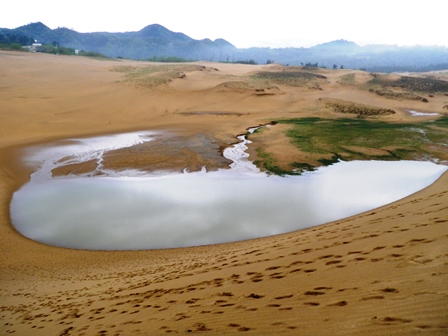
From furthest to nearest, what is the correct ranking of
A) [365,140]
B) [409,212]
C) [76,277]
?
[365,140]
[76,277]
[409,212]

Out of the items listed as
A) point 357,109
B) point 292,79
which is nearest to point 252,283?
point 357,109

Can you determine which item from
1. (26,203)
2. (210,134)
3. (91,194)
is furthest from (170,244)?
(210,134)

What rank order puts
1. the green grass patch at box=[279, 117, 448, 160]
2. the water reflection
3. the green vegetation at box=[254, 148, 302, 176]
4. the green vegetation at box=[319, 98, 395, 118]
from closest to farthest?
the water reflection
the green vegetation at box=[254, 148, 302, 176]
the green grass patch at box=[279, 117, 448, 160]
the green vegetation at box=[319, 98, 395, 118]

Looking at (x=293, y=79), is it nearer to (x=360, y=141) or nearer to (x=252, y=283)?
A: (x=360, y=141)

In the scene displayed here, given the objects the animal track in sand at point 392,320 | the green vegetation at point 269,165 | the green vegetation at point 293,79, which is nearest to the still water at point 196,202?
the green vegetation at point 269,165

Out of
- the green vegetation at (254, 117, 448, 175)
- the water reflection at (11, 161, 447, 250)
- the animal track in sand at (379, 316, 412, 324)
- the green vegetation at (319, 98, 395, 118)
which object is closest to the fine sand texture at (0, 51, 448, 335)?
the animal track in sand at (379, 316, 412, 324)

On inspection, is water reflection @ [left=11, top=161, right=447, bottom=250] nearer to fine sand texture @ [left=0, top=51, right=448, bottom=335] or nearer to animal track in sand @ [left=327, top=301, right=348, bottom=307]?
fine sand texture @ [left=0, top=51, right=448, bottom=335]

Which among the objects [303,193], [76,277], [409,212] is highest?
[409,212]

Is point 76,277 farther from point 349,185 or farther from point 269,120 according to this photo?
point 269,120
